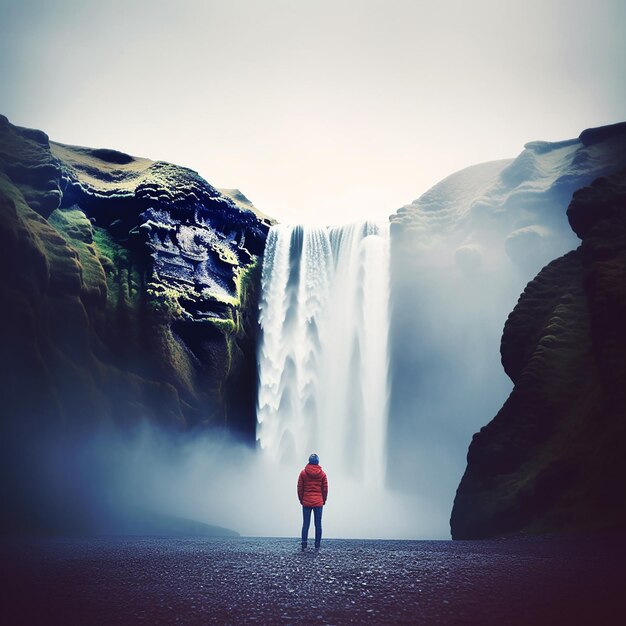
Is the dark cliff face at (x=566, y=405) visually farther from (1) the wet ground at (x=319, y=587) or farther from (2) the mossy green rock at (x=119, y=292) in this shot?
(2) the mossy green rock at (x=119, y=292)

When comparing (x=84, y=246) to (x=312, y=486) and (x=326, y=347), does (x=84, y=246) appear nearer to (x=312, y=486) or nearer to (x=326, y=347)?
(x=326, y=347)

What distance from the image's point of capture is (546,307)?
1717 cm

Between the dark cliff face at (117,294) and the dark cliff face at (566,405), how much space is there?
16156 mm

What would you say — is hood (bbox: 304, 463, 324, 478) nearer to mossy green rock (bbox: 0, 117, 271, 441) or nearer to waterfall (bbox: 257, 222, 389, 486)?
mossy green rock (bbox: 0, 117, 271, 441)

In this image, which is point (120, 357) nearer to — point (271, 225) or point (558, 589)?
point (271, 225)

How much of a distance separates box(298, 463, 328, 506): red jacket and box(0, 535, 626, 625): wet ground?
3.06ft

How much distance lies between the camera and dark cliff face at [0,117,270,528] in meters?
17.7

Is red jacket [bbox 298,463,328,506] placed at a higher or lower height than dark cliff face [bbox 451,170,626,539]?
lower

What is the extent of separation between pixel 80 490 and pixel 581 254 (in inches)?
872

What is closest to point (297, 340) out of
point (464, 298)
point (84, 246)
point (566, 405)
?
point (464, 298)

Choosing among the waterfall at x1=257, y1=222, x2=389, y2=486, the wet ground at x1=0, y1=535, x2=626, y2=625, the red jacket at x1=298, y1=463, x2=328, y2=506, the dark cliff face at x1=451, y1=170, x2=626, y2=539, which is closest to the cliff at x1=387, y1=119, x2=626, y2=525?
the waterfall at x1=257, y1=222, x2=389, y2=486

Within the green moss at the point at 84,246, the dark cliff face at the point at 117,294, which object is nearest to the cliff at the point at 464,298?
the dark cliff face at the point at 117,294

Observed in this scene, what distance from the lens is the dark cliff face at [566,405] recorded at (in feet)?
38.7

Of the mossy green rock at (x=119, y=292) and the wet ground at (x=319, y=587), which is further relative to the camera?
the mossy green rock at (x=119, y=292)
